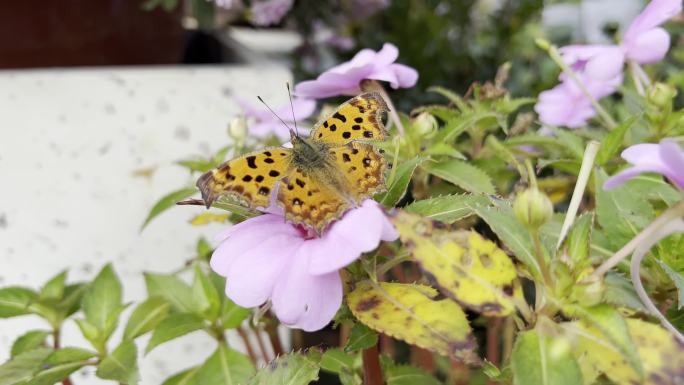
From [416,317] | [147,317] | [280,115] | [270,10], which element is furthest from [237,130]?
[270,10]

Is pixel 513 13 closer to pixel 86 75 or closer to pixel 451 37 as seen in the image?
pixel 451 37

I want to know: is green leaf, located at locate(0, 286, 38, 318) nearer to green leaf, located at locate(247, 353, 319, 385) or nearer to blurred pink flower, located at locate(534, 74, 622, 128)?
green leaf, located at locate(247, 353, 319, 385)

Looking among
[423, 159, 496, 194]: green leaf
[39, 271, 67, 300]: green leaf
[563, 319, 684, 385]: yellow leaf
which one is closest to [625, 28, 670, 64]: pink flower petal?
[423, 159, 496, 194]: green leaf

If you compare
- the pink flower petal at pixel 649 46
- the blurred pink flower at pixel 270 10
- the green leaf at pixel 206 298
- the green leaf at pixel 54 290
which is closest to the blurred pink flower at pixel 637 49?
the pink flower petal at pixel 649 46

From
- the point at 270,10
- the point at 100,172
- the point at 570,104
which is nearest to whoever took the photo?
the point at 570,104

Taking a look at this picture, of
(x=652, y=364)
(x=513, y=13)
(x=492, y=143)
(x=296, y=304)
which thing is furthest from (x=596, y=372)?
(x=513, y=13)

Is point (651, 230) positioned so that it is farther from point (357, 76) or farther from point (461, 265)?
point (357, 76)

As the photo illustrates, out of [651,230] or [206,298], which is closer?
[651,230]
